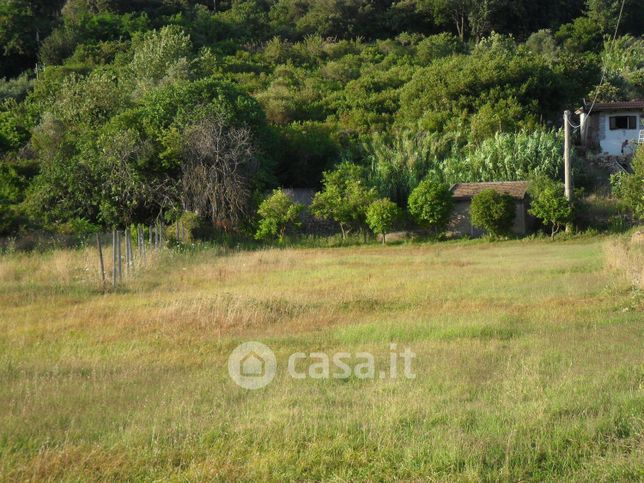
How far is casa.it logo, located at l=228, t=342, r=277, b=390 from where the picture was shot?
8500 millimetres

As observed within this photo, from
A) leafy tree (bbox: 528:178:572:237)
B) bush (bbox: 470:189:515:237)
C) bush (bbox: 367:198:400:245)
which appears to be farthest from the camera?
bush (bbox: 367:198:400:245)

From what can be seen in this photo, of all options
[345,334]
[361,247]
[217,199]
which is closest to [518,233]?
[361,247]

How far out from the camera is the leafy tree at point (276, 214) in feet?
109

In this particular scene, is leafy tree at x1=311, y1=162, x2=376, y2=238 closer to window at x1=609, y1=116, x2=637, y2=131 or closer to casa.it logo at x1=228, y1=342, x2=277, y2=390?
window at x1=609, y1=116, x2=637, y2=131

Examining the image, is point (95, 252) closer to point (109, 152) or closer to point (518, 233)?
point (109, 152)

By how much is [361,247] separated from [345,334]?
69.7 feet

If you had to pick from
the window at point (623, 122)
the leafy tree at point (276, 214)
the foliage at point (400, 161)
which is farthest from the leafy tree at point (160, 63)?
the window at point (623, 122)

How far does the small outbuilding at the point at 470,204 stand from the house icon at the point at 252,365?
24.5 m

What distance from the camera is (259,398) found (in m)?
7.68

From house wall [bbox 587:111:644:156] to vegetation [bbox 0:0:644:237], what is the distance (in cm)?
278

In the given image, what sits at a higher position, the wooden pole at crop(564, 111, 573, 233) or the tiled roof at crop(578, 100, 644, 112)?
the tiled roof at crop(578, 100, 644, 112)

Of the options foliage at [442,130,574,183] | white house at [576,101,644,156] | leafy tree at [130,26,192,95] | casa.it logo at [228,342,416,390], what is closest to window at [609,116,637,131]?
white house at [576,101,644,156]

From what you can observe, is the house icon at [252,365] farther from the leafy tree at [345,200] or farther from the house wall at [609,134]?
the house wall at [609,134]

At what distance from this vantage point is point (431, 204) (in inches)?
1297
